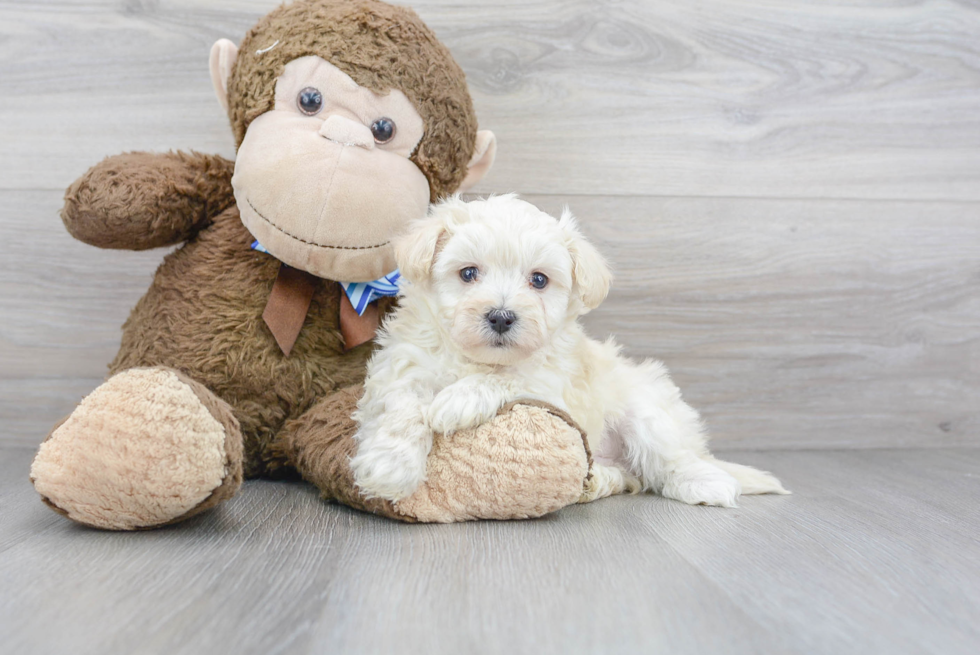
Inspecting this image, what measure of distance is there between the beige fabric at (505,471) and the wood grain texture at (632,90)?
79cm

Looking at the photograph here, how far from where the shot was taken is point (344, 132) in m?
→ 1.23

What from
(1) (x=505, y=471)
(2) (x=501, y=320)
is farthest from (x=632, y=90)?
(1) (x=505, y=471)

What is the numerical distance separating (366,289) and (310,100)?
0.34 meters

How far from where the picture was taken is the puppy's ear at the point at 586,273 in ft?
3.87

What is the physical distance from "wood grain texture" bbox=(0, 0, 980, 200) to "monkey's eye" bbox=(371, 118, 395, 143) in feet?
1.60

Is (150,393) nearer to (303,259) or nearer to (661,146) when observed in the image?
(303,259)

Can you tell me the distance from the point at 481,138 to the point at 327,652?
1015 millimetres

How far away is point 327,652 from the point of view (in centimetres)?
70

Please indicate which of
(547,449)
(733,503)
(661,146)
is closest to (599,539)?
(547,449)

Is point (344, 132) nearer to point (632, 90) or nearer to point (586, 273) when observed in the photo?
point (586, 273)

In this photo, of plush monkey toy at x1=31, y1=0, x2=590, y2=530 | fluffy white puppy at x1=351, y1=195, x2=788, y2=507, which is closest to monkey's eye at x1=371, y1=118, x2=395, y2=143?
plush monkey toy at x1=31, y1=0, x2=590, y2=530

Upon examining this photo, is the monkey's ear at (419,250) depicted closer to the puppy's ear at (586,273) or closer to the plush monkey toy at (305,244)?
the plush monkey toy at (305,244)

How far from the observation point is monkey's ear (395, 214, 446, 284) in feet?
3.75

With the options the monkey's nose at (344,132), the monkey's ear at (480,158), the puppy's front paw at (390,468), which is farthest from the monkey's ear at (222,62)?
the puppy's front paw at (390,468)
